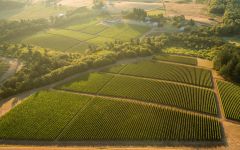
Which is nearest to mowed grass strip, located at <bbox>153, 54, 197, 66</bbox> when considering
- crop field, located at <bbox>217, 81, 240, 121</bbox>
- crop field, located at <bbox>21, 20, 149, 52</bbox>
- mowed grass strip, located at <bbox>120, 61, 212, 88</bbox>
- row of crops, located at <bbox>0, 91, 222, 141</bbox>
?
mowed grass strip, located at <bbox>120, 61, 212, 88</bbox>

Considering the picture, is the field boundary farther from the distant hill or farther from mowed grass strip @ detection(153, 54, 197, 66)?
the distant hill

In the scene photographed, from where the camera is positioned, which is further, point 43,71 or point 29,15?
point 29,15

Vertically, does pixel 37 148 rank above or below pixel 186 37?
below

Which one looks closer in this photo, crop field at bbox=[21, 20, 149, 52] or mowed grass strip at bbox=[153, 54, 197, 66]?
mowed grass strip at bbox=[153, 54, 197, 66]

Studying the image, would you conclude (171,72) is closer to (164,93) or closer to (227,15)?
(164,93)

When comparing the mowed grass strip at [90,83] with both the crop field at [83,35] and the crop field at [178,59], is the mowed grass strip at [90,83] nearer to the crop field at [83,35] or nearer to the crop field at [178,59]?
the crop field at [178,59]

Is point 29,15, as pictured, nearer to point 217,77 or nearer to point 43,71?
point 43,71

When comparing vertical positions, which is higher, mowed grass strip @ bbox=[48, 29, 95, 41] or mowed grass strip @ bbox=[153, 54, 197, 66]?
mowed grass strip @ bbox=[48, 29, 95, 41]

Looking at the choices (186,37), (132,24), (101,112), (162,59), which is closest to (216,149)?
(101,112)
